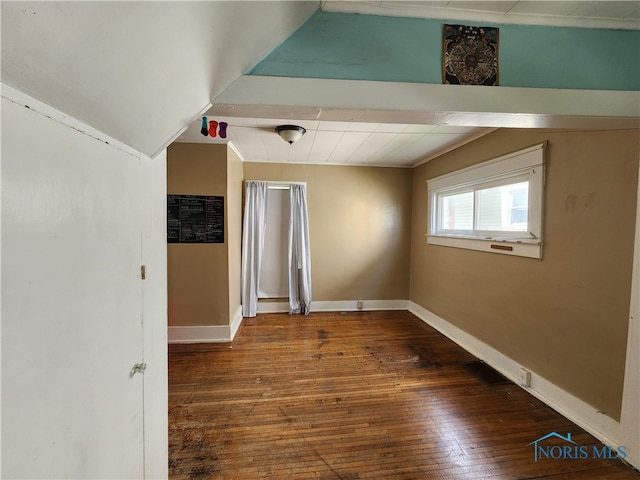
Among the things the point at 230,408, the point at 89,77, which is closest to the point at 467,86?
the point at 89,77

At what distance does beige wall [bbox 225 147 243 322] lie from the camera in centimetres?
294

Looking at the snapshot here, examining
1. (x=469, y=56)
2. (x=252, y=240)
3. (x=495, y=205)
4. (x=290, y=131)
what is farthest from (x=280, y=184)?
(x=469, y=56)

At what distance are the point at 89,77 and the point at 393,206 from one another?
152 inches

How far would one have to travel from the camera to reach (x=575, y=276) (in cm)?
177

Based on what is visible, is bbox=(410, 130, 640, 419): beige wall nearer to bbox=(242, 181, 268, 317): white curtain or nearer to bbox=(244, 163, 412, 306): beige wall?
bbox=(244, 163, 412, 306): beige wall

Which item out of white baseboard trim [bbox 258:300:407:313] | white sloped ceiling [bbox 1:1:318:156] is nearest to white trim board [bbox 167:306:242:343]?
white baseboard trim [bbox 258:300:407:313]

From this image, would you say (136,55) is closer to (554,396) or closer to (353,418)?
(353,418)

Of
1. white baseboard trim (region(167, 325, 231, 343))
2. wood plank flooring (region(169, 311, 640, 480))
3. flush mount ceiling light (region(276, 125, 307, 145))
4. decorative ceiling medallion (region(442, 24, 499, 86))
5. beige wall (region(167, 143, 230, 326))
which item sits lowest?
wood plank flooring (region(169, 311, 640, 480))

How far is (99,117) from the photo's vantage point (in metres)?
0.64

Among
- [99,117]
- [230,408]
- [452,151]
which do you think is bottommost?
[230,408]

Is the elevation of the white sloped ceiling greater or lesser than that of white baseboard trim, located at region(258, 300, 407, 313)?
greater

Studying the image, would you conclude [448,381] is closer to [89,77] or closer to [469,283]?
[469,283]

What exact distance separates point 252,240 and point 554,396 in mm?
3395

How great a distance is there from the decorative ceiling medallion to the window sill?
1.50 meters
